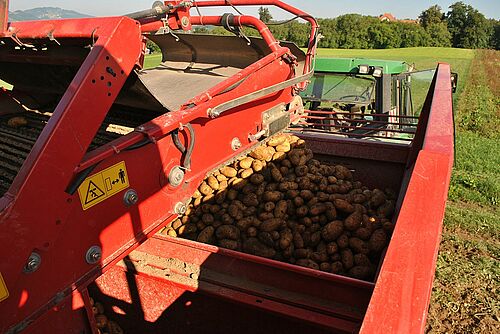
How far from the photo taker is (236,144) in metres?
2.78

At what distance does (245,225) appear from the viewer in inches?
107

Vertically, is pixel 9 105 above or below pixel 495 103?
above

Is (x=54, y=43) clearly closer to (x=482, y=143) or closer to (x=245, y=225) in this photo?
(x=245, y=225)

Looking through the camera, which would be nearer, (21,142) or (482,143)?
(21,142)

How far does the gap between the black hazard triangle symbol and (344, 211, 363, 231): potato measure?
160cm

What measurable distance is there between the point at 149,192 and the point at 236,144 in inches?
33.6

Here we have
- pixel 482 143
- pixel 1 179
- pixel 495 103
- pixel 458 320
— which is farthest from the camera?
pixel 495 103

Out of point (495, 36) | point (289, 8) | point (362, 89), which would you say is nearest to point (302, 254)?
point (289, 8)

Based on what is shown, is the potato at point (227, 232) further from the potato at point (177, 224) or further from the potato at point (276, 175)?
the potato at point (276, 175)

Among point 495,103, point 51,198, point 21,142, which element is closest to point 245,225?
point 51,198

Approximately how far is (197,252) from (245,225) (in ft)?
1.63

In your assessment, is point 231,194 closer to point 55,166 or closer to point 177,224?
point 177,224

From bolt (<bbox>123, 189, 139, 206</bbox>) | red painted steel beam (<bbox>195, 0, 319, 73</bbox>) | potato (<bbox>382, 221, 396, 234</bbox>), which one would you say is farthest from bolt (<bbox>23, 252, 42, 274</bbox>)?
red painted steel beam (<bbox>195, 0, 319, 73</bbox>)

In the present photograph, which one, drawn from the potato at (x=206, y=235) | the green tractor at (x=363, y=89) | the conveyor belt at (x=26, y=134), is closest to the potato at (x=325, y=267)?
the potato at (x=206, y=235)
